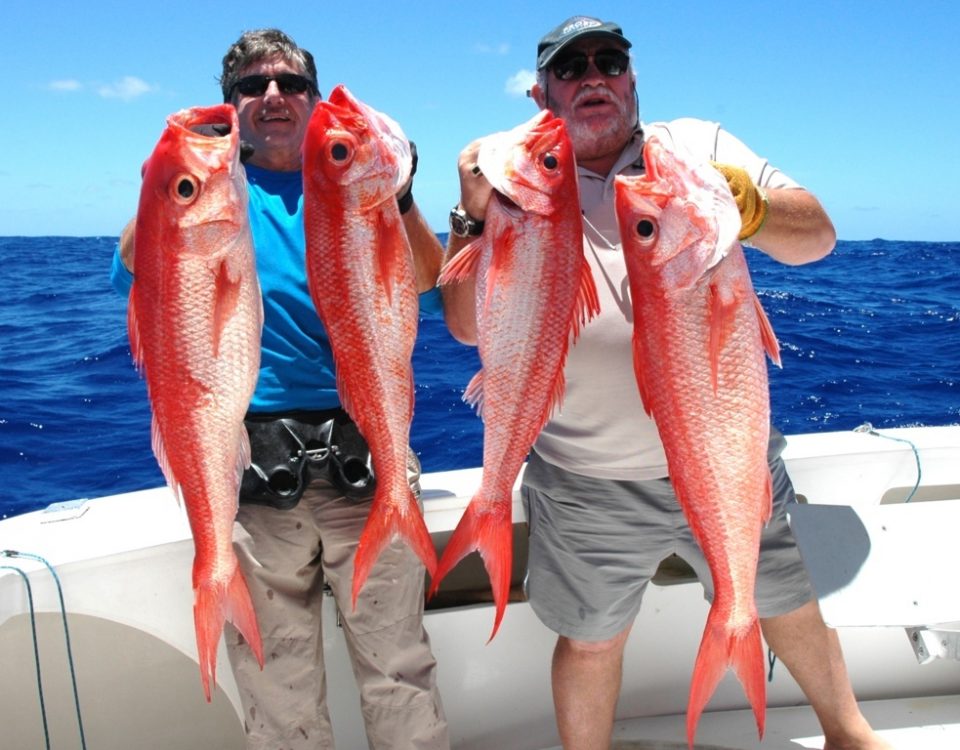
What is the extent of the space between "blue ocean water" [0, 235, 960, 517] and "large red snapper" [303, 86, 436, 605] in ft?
16.2

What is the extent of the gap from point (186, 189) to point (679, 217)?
1252 mm

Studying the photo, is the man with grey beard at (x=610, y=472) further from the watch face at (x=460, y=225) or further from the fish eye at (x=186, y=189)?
the fish eye at (x=186, y=189)


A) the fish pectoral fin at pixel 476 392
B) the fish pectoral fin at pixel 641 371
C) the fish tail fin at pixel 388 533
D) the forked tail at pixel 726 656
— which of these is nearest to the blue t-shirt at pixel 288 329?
the fish pectoral fin at pixel 476 392

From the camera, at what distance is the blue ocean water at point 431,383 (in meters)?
7.39

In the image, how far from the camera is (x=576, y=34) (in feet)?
8.12

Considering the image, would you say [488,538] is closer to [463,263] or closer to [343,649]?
[463,263]

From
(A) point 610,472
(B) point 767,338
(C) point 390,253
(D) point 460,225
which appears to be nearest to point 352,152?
(C) point 390,253

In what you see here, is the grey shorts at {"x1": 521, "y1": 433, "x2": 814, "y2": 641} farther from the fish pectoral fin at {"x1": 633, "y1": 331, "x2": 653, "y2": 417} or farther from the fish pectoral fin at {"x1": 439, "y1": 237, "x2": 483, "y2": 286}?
the fish pectoral fin at {"x1": 439, "y1": 237, "x2": 483, "y2": 286}

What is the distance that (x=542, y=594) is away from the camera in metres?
2.89

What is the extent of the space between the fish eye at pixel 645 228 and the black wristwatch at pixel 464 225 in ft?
1.48

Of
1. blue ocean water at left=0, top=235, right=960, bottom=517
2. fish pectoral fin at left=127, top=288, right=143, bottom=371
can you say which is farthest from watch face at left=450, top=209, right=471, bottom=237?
blue ocean water at left=0, top=235, right=960, bottom=517

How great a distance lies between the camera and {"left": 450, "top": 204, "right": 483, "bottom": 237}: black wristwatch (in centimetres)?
234

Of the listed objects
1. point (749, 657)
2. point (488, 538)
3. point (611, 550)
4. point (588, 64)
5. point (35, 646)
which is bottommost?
point (35, 646)

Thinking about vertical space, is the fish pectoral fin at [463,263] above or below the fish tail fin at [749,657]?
above
